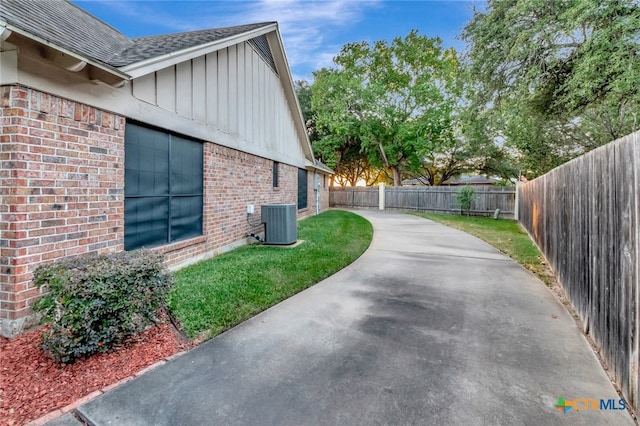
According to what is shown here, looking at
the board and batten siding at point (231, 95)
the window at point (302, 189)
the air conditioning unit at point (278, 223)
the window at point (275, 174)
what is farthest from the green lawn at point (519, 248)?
the board and batten siding at point (231, 95)

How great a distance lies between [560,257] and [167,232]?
22.1 feet

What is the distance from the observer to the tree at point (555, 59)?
24.1ft

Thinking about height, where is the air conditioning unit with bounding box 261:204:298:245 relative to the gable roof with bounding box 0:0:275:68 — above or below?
below

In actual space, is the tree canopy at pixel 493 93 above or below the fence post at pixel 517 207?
above

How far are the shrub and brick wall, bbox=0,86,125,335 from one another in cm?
34

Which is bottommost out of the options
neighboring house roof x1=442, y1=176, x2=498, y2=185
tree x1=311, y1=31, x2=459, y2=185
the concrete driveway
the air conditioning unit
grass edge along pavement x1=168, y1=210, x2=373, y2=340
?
the concrete driveway

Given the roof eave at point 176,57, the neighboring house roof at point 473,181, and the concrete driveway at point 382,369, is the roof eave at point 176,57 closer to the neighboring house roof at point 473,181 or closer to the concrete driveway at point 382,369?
the concrete driveway at point 382,369

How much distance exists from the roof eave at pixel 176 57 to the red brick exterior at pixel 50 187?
668mm

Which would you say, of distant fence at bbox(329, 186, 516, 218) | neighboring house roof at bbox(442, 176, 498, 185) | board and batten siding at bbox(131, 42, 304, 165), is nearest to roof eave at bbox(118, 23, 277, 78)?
board and batten siding at bbox(131, 42, 304, 165)

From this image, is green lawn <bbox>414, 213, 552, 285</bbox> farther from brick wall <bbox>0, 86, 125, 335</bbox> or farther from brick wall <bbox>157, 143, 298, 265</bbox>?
brick wall <bbox>0, 86, 125, 335</bbox>

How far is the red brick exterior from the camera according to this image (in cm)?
304

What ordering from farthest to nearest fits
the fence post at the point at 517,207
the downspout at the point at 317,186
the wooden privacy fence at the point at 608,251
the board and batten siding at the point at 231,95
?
the downspout at the point at 317,186 < the fence post at the point at 517,207 < the board and batten siding at the point at 231,95 < the wooden privacy fence at the point at 608,251

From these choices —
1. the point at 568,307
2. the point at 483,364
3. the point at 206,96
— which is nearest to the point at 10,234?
the point at 206,96

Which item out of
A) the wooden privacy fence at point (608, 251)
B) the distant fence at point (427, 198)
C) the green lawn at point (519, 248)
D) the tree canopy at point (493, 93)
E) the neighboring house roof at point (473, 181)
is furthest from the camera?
the neighboring house roof at point (473, 181)
